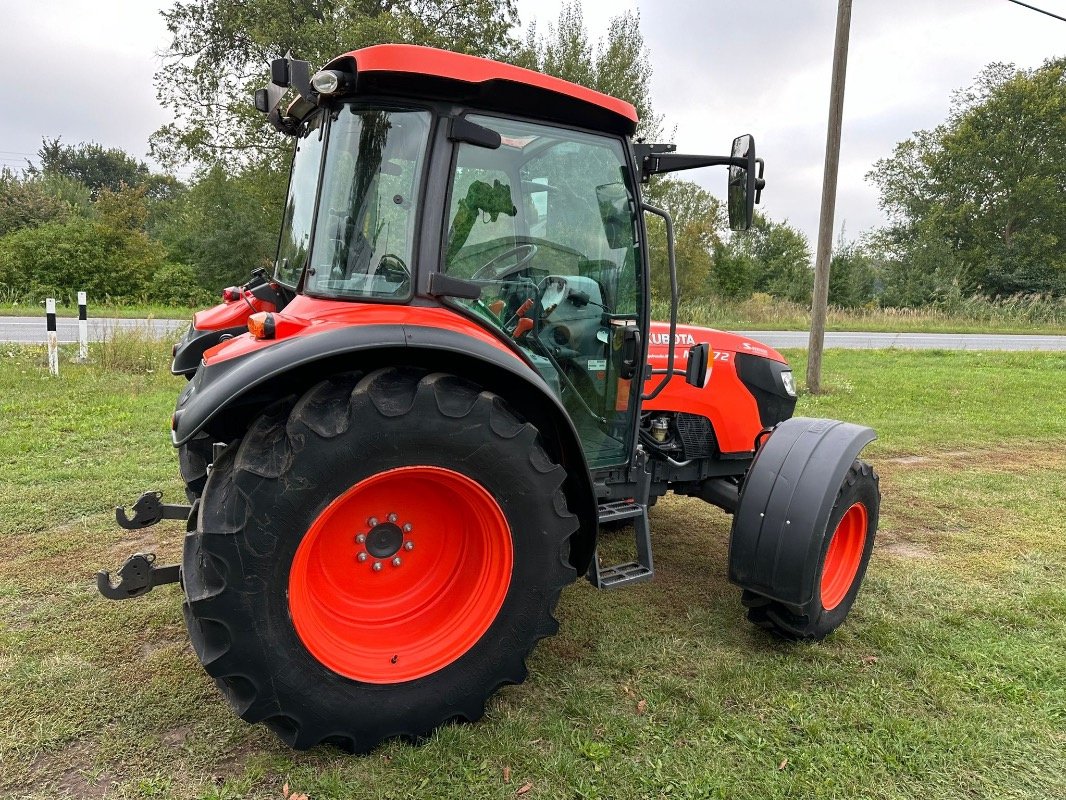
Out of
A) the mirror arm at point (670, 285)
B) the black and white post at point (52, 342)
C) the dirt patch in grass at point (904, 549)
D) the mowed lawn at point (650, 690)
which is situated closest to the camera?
the mowed lawn at point (650, 690)

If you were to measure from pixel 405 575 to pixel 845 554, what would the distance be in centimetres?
202

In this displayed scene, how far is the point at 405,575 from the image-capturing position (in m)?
2.39

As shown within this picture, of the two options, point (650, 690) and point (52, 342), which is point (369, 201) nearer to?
point (650, 690)

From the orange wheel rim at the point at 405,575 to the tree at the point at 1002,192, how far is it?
32318 mm

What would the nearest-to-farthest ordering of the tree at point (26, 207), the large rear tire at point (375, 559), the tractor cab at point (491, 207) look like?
the large rear tire at point (375, 559)
the tractor cab at point (491, 207)
the tree at point (26, 207)

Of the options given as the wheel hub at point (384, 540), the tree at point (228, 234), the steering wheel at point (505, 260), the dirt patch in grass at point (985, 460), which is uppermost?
the tree at point (228, 234)

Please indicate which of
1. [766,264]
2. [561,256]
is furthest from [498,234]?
[766,264]

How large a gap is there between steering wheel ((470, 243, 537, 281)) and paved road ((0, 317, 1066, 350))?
28.1ft

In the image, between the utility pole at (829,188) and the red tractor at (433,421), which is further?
the utility pole at (829,188)

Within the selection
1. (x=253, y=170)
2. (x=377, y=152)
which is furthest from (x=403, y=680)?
(x=253, y=170)

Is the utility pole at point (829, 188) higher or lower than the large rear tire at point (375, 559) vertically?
higher

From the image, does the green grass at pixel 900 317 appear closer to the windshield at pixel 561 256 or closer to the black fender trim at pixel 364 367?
the windshield at pixel 561 256

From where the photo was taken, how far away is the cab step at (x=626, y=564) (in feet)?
8.95

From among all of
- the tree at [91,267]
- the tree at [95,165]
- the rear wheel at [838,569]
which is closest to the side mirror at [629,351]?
the rear wheel at [838,569]
